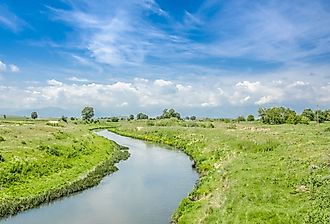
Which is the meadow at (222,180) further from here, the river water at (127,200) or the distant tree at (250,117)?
the distant tree at (250,117)

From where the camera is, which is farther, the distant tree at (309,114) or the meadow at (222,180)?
the distant tree at (309,114)

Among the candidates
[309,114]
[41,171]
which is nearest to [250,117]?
[309,114]

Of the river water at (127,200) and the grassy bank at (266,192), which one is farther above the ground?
the grassy bank at (266,192)

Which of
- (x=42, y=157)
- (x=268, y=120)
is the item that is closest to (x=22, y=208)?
(x=42, y=157)

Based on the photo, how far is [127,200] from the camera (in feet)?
115

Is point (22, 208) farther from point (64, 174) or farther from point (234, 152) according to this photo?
point (234, 152)

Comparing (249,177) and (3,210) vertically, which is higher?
(249,177)

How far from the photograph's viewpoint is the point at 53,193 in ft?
115

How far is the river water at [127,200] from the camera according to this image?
29.0 metres

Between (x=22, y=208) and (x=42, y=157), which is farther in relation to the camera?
(x=42, y=157)

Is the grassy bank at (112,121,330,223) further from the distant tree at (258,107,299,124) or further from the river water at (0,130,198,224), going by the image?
the distant tree at (258,107,299,124)

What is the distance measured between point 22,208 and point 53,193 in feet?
16.3

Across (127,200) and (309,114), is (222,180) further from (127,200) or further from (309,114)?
(309,114)

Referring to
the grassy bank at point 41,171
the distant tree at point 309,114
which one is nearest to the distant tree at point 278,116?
the distant tree at point 309,114
